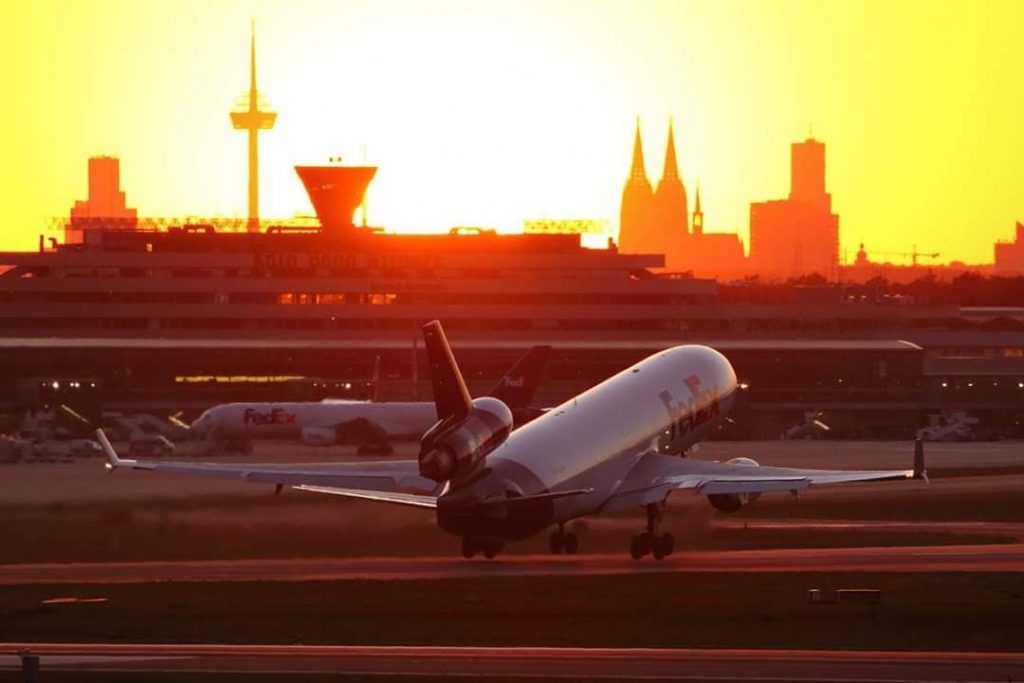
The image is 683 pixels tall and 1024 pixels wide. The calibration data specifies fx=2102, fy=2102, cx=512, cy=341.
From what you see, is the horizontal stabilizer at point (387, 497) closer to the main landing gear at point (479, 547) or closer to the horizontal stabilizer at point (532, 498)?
the main landing gear at point (479, 547)

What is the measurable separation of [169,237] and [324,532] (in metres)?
132

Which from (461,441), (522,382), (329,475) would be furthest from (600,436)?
(522,382)

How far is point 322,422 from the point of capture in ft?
435

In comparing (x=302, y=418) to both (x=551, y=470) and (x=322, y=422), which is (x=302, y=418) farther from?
(x=551, y=470)

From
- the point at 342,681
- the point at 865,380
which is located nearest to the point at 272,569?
the point at 342,681

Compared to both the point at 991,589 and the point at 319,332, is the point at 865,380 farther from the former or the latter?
the point at 991,589

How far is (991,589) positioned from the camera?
54.4m

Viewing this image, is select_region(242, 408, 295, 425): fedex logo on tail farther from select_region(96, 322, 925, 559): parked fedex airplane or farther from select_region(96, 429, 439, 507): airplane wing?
select_region(96, 429, 439, 507): airplane wing

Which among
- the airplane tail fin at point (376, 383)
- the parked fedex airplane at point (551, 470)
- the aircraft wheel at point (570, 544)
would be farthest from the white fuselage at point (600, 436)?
the airplane tail fin at point (376, 383)

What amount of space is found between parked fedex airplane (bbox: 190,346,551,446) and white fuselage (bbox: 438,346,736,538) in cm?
5150

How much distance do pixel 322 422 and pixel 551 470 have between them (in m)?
71.8

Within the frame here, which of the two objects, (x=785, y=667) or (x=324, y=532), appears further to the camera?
(x=324, y=532)

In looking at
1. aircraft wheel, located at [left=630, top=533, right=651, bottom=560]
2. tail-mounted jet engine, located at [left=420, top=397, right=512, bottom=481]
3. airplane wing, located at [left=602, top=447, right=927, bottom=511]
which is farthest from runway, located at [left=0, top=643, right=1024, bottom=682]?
airplane wing, located at [left=602, top=447, right=927, bottom=511]

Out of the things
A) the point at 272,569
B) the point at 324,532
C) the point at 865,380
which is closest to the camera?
the point at 272,569
